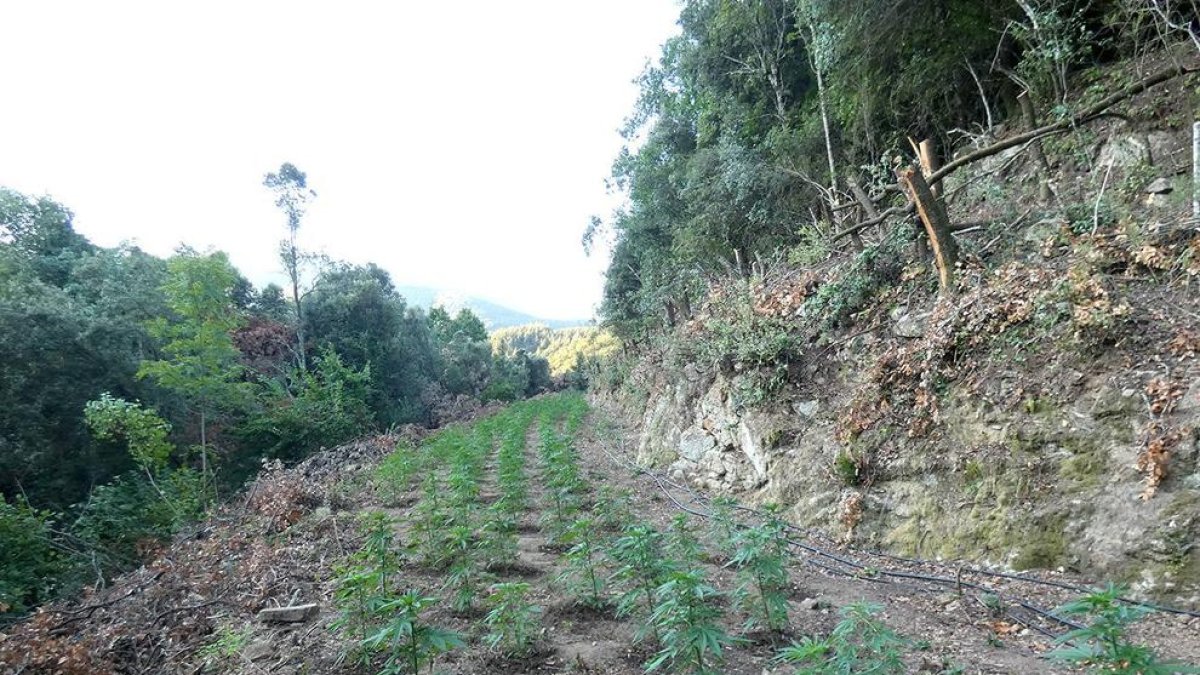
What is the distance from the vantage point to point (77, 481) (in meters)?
11.6

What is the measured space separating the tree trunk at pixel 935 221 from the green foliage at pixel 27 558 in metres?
12.9

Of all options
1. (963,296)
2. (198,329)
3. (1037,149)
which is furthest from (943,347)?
(198,329)

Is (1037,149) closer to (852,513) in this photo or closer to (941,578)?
(852,513)

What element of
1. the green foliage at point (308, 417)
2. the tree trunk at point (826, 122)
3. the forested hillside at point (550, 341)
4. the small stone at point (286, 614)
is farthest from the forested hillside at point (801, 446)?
the forested hillside at point (550, 341)

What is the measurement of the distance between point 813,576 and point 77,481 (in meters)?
15.5

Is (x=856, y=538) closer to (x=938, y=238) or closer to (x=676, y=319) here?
(x=938, y=238)

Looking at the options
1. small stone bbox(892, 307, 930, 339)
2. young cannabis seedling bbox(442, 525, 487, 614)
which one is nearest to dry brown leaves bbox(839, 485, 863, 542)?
small stone bbox(892, 307, 930, 339)

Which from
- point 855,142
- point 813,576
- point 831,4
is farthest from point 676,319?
point 813,576

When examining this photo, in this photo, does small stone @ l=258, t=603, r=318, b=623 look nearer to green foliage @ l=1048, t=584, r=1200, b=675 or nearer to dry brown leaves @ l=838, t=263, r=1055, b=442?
green foliage @ l=1048, t=584, r=1200, b=675

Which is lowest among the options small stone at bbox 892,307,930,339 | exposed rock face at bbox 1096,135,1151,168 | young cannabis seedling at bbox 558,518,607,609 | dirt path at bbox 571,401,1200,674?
dirt path at bbox 571,401,1200,674

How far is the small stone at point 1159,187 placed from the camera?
534cm

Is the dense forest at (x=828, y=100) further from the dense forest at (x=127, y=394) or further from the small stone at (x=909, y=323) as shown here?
the dense forest at (x=127, y=394)

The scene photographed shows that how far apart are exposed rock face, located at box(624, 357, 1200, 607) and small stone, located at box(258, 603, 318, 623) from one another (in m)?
5.07

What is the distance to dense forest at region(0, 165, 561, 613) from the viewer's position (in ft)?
32.7
